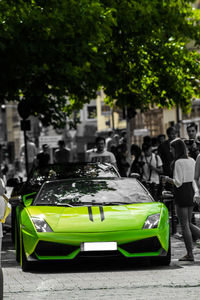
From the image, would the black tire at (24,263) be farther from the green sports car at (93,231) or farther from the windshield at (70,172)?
the windshield at (70,172)

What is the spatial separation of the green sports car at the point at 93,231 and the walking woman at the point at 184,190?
0.37 metres

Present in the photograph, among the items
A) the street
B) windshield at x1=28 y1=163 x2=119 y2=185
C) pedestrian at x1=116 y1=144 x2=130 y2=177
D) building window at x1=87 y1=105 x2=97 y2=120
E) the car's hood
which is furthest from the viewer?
building window at x1=87 y1=105 x2=97 y2=120

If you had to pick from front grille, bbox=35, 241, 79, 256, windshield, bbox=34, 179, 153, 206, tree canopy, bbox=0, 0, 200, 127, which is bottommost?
front grille, bbox=35, 241, 79, 256

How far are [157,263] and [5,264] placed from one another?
221cm

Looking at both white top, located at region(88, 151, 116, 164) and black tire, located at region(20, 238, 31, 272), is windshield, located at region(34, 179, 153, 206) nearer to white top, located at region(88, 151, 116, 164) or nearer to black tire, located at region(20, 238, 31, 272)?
black tire, located at region(20, 238, 31, 272)

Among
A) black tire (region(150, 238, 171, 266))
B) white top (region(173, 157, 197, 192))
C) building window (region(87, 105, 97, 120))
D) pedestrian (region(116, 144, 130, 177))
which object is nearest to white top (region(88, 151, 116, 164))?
pedestrian (region(116, 144, 130, 177))

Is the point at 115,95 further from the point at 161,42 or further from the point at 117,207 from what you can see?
the point at 117,207

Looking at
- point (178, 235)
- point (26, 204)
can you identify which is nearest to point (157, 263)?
point (26, 204)

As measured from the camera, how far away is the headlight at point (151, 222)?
1083cm

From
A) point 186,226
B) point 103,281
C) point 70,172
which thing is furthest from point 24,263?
point 70,172

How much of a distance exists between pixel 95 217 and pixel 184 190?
4.74 feet

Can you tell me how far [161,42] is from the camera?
73.5 feet

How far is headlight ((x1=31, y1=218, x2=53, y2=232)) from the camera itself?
35.3ft

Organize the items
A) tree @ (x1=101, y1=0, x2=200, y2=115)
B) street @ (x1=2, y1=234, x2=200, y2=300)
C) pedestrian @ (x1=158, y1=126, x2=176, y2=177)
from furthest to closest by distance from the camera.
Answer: tree @ (x1=101, y1=0, x2=200, y2=115)
pedestrian @ (x1=158, y1=126, x2=176, y2=177)
street @ (x1=2, y1=234, x2=200, y2=300)
